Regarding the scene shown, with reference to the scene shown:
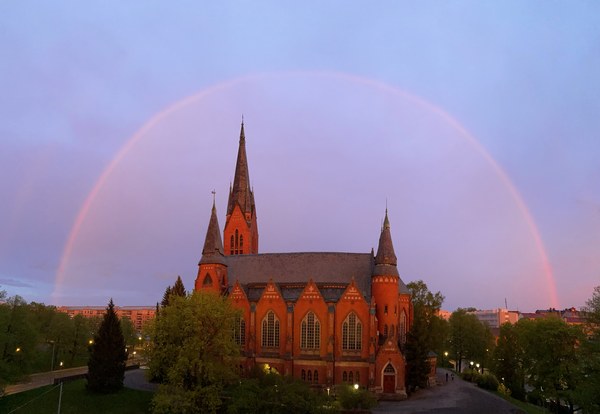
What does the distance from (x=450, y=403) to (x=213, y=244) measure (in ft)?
130

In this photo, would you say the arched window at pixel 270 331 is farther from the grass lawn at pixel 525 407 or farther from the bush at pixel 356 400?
the grass lawn at pixel 525 407

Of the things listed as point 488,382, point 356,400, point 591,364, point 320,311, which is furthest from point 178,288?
point 591,364

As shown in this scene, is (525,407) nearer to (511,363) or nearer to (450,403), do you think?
(450,403)

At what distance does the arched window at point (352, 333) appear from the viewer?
67.5 meters

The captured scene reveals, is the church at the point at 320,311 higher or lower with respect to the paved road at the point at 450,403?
higher

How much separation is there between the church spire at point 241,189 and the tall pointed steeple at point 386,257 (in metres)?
30.1

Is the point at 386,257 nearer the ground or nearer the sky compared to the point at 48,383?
nearer the sky

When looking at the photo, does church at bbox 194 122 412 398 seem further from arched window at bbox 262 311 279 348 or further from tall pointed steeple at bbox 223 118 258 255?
tall pointed steeple at bbox 223 118 258 255

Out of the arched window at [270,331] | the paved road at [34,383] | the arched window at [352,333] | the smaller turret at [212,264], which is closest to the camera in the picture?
the paved road at [34,383]

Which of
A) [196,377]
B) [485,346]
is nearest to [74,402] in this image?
[196,377]

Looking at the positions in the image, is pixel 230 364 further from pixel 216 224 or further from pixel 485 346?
pixel 485 346

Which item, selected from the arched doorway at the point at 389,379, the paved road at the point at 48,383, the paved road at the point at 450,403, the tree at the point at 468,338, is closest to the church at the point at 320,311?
the arched doorway at the point at 389,379

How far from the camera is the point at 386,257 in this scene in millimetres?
70500

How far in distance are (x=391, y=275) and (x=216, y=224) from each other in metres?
27.5
